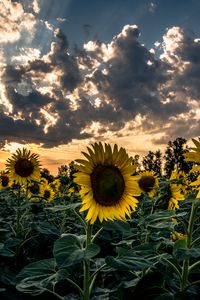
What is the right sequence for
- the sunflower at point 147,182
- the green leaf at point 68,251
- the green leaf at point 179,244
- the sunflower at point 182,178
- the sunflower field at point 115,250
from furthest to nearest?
1. the sunflower at point 147,182
2. the sunflower at point 182,178
3. the green leaf at point 179,244
4. the sunflower field at point 115,250
5. the green leaf at point 68,251

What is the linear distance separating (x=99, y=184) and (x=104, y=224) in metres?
0.33

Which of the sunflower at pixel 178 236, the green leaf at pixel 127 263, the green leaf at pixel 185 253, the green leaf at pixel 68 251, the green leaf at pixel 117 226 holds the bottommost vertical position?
A: the sunflower at pixel 178 236

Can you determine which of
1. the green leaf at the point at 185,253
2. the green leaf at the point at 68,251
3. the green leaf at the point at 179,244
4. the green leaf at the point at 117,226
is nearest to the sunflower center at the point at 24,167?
the green leaf at the point at 117,226

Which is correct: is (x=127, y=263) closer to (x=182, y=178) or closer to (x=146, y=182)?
(x=182, y=178)

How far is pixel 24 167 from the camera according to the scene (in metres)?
6.41

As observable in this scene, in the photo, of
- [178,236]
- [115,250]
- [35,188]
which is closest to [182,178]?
[178,236]

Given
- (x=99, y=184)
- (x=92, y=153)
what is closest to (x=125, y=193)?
(x=99, y=184)

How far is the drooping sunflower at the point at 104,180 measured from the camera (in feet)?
9.53

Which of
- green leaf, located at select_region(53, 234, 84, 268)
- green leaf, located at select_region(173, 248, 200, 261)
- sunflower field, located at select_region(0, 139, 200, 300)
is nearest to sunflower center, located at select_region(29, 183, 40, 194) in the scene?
sunflower field, located at select_region(0, 139, 200, 300)

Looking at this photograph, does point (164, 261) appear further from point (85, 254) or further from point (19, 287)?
point (19, 287)

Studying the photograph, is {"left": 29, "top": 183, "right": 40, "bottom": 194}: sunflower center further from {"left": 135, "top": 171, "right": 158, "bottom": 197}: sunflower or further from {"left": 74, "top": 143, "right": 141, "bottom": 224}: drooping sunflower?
{"left": 74, "top": 143, "right": 141, "bottom": 224}: drooping sunflower

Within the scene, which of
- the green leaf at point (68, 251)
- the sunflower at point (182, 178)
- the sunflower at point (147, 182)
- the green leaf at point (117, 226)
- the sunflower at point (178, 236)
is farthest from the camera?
the sunflower at point (147, 182)

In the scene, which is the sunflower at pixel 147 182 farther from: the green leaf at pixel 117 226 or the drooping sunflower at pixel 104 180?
the green leaf at pixel 117 226

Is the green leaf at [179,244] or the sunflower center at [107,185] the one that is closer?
the green leaf at [179,244]
